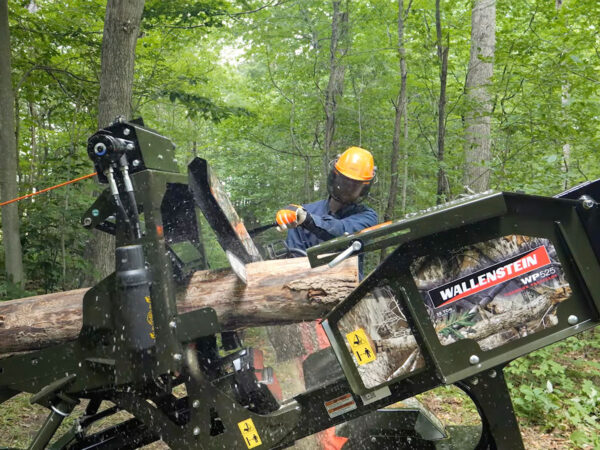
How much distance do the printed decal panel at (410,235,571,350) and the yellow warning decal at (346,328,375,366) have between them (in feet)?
0.96

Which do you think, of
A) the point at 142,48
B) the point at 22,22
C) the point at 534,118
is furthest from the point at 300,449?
the point at 142,48

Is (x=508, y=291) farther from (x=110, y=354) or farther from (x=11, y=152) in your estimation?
(x=11, y=152)

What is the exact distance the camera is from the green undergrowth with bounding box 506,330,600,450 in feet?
12.6

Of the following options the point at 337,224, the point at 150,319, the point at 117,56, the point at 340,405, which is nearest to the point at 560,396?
the point at 337,224

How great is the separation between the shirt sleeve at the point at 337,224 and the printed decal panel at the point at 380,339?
1943mm

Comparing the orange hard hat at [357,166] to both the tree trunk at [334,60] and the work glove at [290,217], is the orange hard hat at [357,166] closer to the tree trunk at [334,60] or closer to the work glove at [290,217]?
the work glove at [290,217]

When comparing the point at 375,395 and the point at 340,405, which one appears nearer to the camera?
the point at 375,395

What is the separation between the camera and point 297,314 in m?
2.59

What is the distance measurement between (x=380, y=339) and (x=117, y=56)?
15.7ft

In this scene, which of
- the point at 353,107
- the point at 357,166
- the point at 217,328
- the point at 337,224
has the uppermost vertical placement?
the point at 353,107

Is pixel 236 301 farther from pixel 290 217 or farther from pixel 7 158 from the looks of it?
pixel 7 158

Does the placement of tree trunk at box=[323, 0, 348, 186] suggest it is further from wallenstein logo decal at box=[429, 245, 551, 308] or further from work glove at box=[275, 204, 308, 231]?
wallenstein logo decal at box=[429, 245, 551, 308]

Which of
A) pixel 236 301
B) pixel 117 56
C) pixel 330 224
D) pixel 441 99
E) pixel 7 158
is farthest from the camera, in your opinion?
pixel 441 99

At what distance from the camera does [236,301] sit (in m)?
2.63
